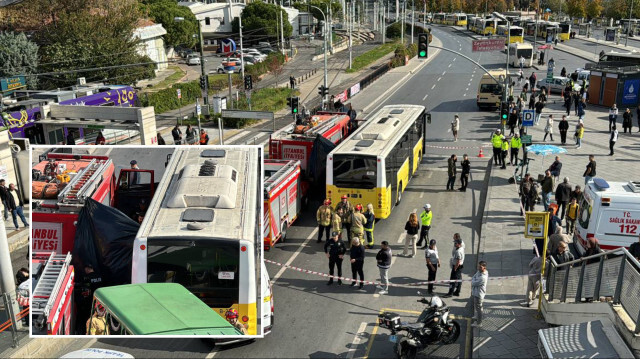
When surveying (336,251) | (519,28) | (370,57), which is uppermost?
(519,28)

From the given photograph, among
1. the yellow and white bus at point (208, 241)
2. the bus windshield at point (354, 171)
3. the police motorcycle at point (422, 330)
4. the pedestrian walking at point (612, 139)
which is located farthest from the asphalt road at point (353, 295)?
the pedestrian walking at point (612, 139)

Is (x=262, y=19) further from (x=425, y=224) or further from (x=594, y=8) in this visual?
(x=425, y=224)

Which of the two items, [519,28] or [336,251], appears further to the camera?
[519,28]

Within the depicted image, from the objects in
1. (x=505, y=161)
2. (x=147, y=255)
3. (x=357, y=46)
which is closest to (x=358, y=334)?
(x=147, y=255)

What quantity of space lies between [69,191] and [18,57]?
50442 millimetres

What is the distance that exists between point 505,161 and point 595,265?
16464 mm

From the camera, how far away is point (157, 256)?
259 inches

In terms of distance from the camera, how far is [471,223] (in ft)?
69.3

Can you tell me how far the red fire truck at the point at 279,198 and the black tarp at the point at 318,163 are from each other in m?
1.68

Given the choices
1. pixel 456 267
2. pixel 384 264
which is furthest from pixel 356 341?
pixel 456 267

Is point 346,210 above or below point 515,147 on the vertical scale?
above

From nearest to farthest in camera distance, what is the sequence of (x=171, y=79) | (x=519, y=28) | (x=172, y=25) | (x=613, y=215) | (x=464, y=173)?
(x=613, y=215) < (x=464, y=173) < (x=171, y=79) < (x=519, y=28) < (x=172, y=25)

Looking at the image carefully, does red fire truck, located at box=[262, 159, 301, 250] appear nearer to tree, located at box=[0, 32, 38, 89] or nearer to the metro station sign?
the metro station sign

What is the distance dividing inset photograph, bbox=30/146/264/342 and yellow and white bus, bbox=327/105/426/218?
11837 millimetres
